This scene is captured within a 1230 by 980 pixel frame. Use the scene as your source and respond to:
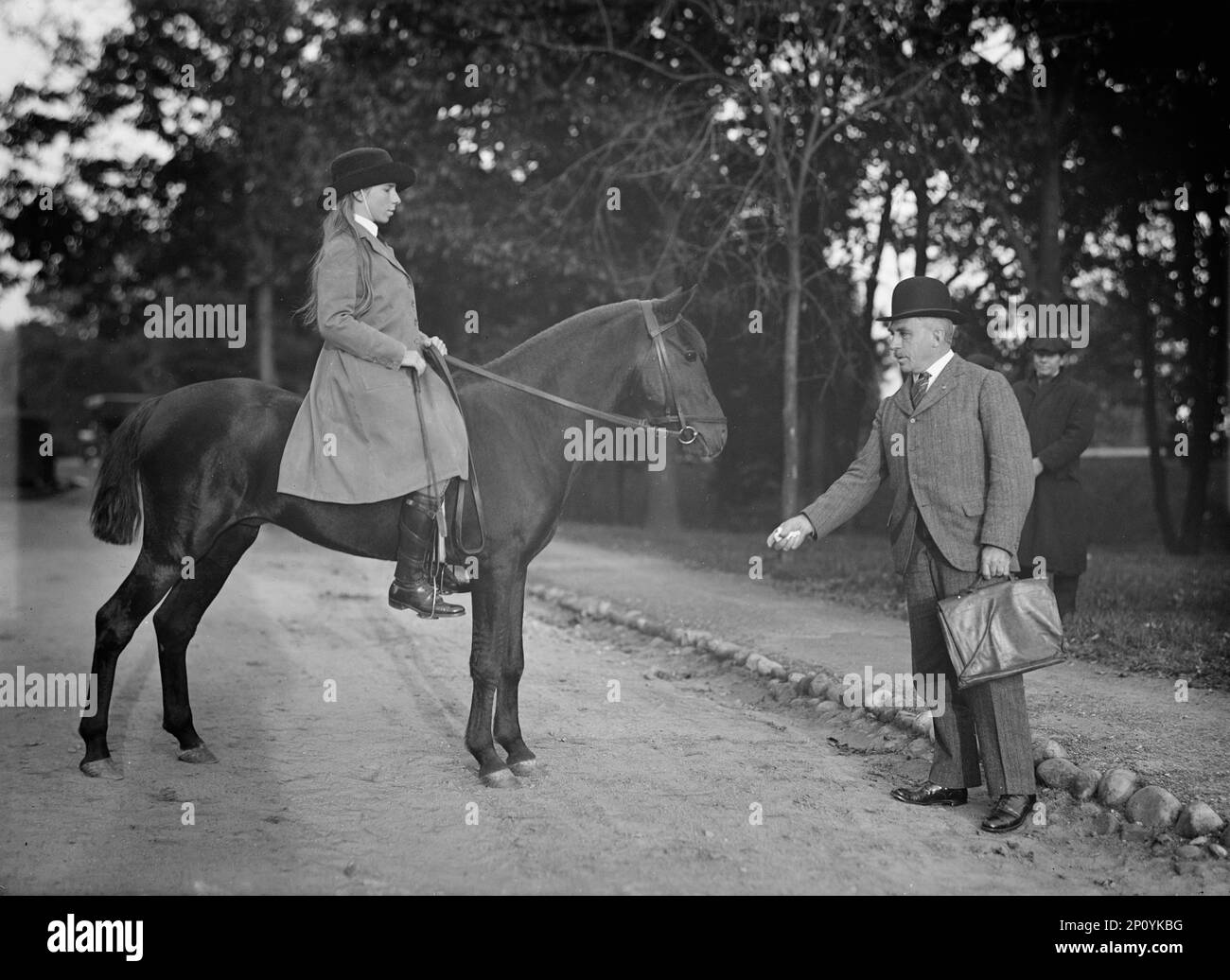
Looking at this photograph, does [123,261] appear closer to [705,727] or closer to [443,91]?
[443,91]

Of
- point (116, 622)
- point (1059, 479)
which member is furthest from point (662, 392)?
point (1059, 479)

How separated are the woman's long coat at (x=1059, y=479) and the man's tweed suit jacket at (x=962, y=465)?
13.2 ft

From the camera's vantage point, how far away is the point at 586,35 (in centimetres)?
1888

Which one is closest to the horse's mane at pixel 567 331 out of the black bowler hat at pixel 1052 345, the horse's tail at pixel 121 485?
the horse's tail at pixel 121 485

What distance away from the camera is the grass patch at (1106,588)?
827cm

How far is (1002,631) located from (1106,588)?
7.95 metres

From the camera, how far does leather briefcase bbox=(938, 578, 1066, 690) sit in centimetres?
494

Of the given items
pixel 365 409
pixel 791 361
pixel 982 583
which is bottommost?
pixel 982 583

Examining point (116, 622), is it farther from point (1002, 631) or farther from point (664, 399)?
point (1002, 631)

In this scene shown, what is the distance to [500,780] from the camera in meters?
5.66

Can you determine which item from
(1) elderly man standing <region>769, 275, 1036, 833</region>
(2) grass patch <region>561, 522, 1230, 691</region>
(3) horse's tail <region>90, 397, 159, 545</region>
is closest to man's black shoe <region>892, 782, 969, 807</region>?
(1) elderly man standing <region>769, 275, 1036, 833</region>

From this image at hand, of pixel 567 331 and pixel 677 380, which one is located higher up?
pixel 567 331

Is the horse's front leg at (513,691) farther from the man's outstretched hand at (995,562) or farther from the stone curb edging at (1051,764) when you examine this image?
the man's outstretched hand at (995,562)

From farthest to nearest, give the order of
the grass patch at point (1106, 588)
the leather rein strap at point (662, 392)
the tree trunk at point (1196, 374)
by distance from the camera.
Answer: the tree trunk at point (1196, 374)
the grass patch at point (1106, 588)
the leather rein strap at point (662, 392)
